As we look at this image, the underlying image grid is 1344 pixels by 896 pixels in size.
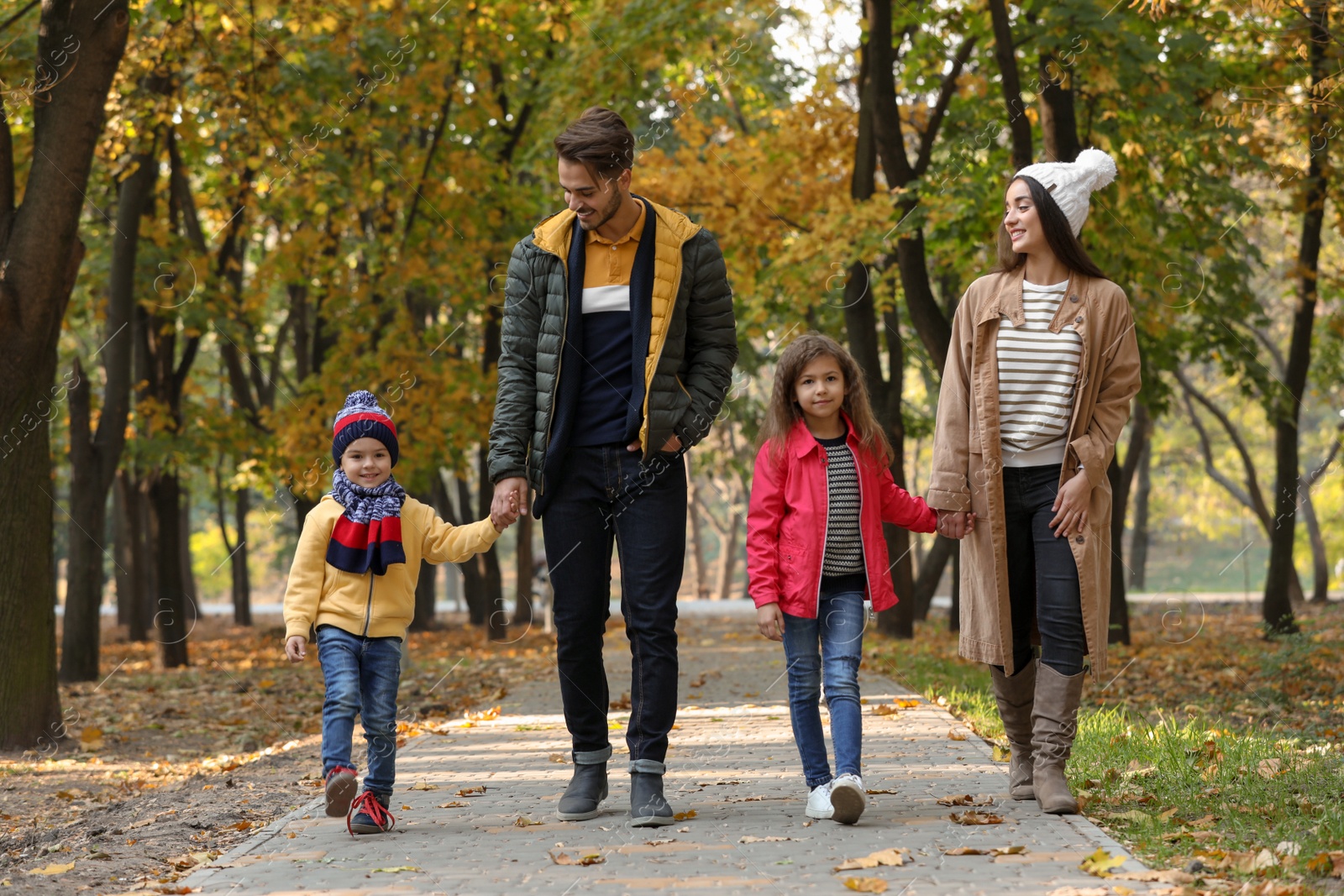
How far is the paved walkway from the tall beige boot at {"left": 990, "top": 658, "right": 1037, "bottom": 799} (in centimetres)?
14

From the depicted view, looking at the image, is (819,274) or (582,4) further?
(582,4)

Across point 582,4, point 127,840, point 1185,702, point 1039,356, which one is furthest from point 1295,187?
point 127,840

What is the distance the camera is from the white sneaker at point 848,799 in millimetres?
4535

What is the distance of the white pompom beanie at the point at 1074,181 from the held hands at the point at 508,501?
2.12 meters

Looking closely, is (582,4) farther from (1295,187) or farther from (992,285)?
(992,285)

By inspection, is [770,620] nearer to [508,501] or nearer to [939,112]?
[508,501]

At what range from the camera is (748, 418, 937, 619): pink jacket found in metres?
4.86

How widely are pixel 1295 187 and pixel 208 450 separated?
1242 cm

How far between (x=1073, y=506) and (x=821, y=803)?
1337 mm

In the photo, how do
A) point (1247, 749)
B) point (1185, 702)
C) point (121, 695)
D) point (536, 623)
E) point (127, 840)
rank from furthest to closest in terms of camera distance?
point (536, 623) < point (121, 695) < point (1185, 702) < point (1247, 749) < point (127, 840)

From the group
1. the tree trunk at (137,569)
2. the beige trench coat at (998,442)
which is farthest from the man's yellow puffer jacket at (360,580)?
the tree trunk at (137,569)

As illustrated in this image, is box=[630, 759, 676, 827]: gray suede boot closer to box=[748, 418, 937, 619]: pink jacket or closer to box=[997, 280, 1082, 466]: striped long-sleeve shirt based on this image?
box=[748, 418, 937, 619]: pink jacket

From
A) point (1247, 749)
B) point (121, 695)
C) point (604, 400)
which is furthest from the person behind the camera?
point (121, 695)

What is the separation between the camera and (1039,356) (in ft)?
15.9
